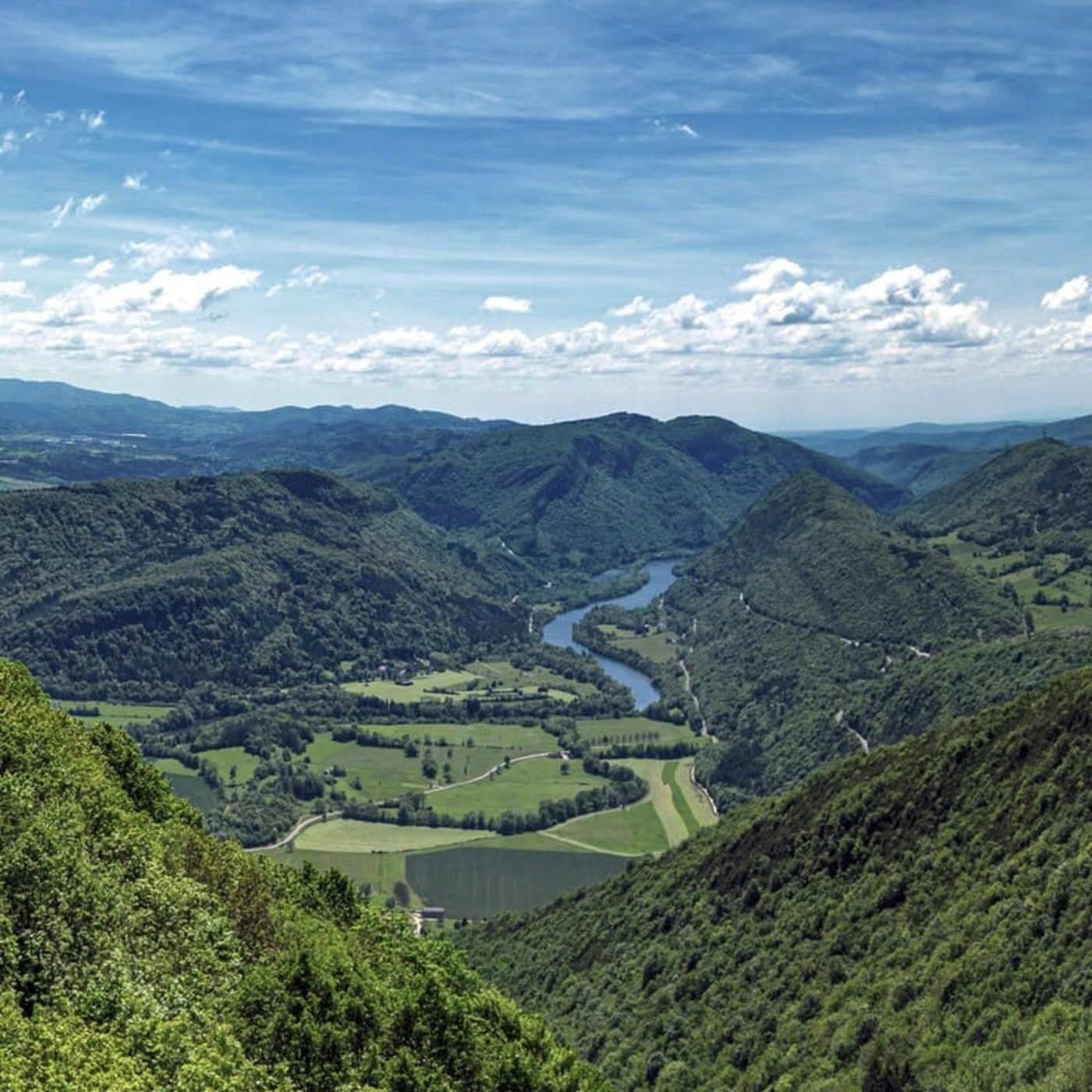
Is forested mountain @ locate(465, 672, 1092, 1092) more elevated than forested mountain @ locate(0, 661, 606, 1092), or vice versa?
forested mountain @ locate(0, 661, 606, 1092)

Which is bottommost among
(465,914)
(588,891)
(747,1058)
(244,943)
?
(465,914)

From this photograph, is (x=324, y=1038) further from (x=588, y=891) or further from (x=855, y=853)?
(x=588, y=891)

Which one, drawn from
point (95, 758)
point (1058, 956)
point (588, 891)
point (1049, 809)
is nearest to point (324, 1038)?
point (95, 758)

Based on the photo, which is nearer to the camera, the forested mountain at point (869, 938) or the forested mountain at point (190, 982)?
the forested mountain at point (190, 982)

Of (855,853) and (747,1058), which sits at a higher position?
(855,853)

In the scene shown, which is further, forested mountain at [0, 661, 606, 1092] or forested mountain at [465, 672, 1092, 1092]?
forested mountain at [465, 672, 1092, 1092]

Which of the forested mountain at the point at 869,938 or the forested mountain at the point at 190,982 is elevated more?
the forested mountain at the point at 190,982
